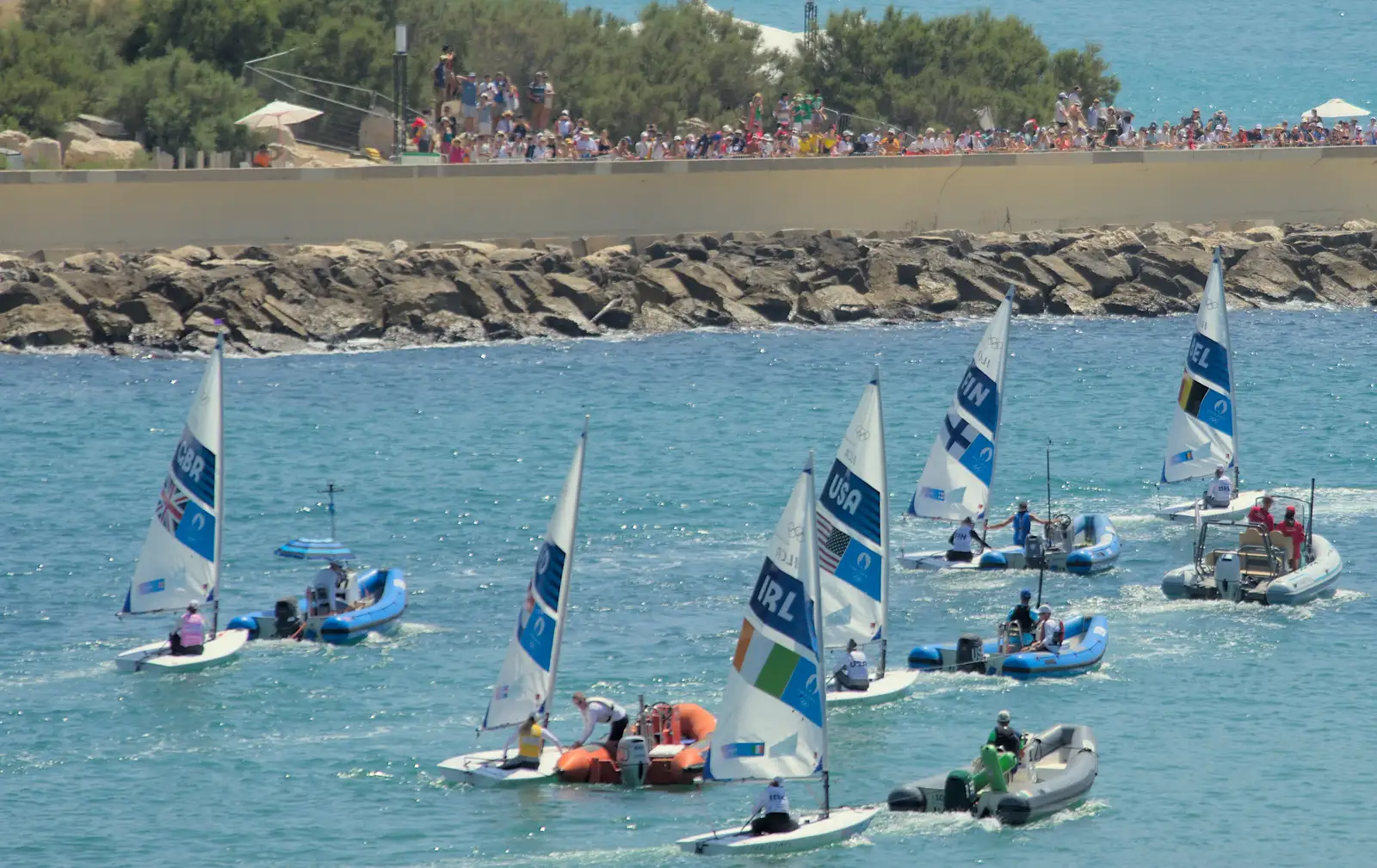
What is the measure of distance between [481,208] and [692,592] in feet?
102

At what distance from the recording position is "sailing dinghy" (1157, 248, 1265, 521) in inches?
1794

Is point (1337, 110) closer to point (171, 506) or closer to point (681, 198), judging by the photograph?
point (681, 198)

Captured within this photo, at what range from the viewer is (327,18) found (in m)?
73.2

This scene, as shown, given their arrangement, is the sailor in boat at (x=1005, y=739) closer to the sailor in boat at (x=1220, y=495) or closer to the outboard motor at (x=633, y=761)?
the outboard motor at (x=633, y=761)

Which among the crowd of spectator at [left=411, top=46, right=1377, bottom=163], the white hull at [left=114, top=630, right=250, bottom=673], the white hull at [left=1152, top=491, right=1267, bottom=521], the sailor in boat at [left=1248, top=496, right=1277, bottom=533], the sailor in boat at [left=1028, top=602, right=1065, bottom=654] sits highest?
the crowd of spectator at [left=411, top=46, right=1377, bottom=163]

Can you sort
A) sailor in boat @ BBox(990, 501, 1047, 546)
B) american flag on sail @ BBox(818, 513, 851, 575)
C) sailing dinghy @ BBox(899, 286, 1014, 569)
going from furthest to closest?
sailing dinghy @ BBox(899, 286, 1014, 569) → sailor in boat @ BBox(990, 501, 1047, 546) → american flag on sail @ BBox(818, 513, 851, 575)

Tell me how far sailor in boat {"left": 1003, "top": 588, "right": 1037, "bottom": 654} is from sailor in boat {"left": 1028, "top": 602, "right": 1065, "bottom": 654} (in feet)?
0.37

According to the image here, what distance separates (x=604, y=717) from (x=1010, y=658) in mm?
7627

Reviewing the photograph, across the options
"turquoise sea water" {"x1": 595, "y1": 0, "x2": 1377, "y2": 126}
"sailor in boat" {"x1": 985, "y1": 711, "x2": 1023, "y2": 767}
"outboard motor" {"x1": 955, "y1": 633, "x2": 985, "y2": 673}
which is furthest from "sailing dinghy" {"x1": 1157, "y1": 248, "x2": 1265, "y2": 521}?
"turquoise sea water" {"x1": 595, "y1": 0, "x2": 1377, "y2": 126}

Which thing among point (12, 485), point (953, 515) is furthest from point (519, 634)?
point (12, 485)

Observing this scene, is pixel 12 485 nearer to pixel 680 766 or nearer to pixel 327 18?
pixel 680 766

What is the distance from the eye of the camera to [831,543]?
33094mm

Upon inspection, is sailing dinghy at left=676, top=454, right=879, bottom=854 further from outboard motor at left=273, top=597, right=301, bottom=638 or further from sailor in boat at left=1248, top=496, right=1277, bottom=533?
sailor in boat at left=1248, top=496, right=1277, bottom=533

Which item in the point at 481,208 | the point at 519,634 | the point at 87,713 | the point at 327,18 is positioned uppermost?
the point at 327,18
